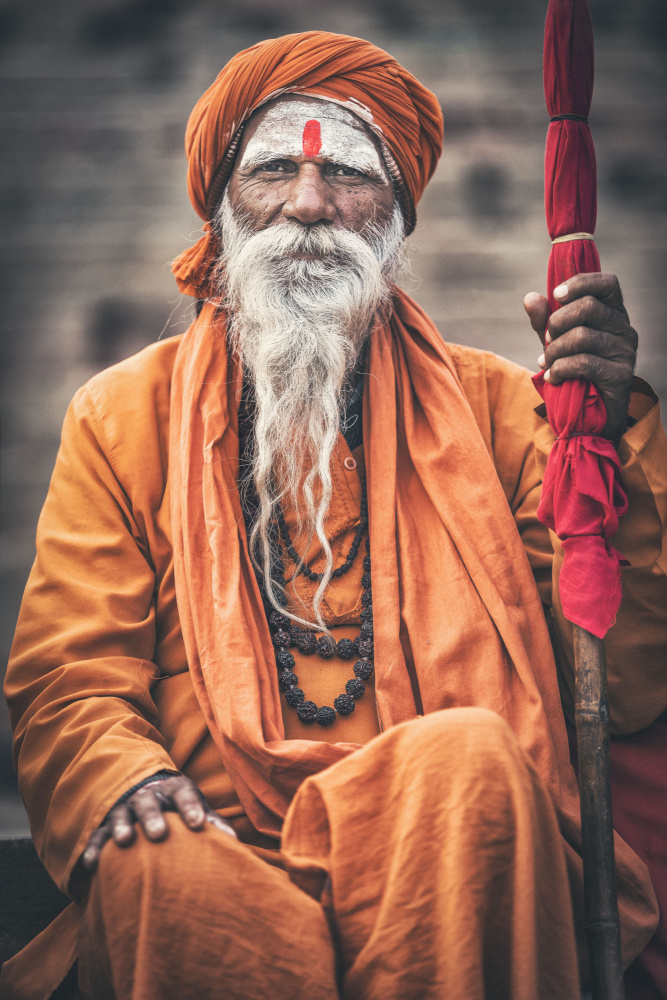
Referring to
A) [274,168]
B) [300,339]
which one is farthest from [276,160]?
[300,339]

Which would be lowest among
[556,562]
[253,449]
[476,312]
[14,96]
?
[556,562]

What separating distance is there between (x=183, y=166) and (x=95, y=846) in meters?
2.80

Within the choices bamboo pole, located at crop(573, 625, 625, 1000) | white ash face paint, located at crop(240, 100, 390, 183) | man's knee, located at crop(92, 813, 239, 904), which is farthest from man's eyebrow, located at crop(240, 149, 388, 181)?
man's knee, located at crop(92, 813, 239, 904)

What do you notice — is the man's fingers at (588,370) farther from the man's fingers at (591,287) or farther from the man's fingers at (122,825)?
the man's fingers at (122,825)

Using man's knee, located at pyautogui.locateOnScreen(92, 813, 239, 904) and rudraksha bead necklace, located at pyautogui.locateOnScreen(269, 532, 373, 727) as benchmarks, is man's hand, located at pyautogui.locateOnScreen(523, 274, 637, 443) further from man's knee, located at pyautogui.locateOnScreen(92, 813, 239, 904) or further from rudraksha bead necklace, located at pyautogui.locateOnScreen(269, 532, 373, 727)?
man's knee, located at pyautogui.locateOnScreen(92, 813, 239, 904)

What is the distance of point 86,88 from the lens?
3350 millimetres

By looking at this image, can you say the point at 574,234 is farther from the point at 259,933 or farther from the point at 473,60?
the point at 473,60

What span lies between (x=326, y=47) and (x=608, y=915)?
2203 millimetres

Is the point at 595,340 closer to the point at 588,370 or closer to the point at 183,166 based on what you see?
the point at 588,370

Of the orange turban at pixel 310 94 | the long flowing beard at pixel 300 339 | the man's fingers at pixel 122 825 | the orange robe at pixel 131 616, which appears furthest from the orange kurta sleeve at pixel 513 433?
the man's fingers at pixel 122 825

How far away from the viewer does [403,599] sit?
75.0 inches

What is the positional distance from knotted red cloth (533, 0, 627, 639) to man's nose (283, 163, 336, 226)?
678mm

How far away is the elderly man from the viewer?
120 centimetres

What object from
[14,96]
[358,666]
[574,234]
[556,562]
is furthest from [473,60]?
[358,666]
